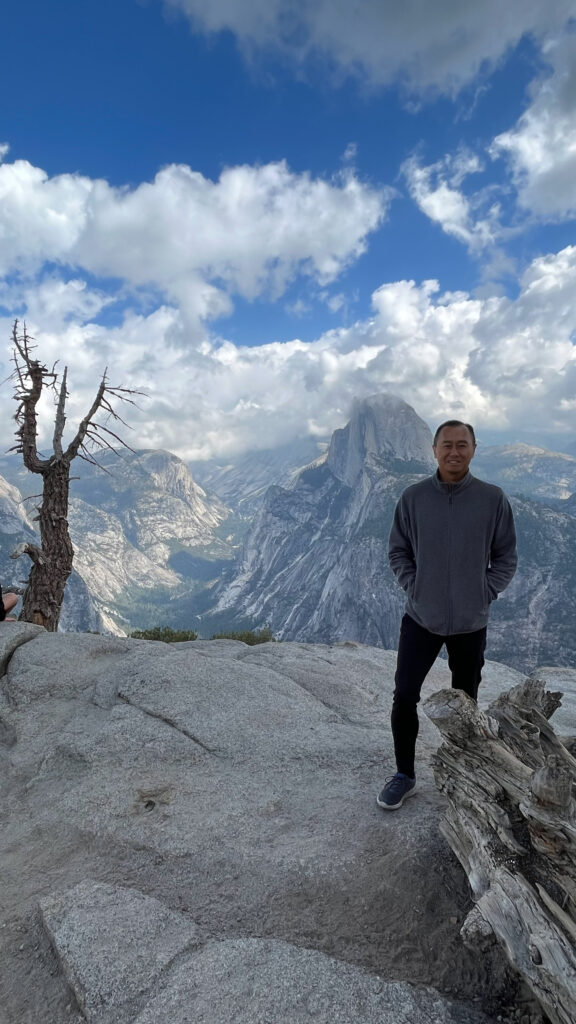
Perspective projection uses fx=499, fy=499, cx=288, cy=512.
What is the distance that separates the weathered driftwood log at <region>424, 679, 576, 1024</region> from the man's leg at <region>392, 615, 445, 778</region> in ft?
1.07

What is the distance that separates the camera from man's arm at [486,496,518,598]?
18.9 ft

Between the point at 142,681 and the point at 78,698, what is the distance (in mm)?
1643

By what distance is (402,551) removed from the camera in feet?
20.2

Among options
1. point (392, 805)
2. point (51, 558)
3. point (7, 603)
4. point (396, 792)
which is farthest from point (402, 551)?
point (51, 558)

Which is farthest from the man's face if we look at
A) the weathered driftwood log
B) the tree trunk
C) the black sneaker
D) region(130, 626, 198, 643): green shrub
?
region(130, 626, 198, 643): green shrub

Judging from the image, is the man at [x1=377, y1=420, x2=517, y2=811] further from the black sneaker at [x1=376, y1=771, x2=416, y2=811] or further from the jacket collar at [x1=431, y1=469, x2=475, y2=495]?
the black sneaker at [x1=376, y1=771, x2=416, y2=811]

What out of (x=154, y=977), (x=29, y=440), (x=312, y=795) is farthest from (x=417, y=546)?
(x=29, y=440)

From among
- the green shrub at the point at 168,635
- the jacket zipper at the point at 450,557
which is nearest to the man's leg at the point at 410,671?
the jacket zipper at the point at 450,557

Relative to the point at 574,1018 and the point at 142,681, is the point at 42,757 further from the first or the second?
the point at 574,1018

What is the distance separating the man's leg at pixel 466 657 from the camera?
227 inches

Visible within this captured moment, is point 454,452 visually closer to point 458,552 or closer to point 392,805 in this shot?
point 458,552

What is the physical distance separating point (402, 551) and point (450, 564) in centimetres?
69

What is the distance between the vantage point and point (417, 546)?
5.83 m

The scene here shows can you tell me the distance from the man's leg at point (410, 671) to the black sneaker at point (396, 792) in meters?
0.56
